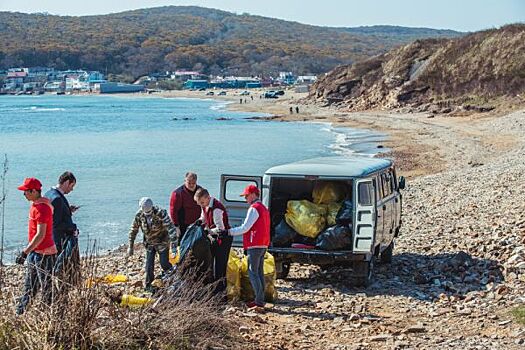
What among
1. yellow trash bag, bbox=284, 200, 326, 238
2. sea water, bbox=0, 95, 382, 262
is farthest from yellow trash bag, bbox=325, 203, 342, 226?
sea water, bbox=0, 95, 382, 262

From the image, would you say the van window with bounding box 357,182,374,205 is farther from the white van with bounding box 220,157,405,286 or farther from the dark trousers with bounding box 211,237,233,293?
the dark trousers with bounding box 211,237,233,293

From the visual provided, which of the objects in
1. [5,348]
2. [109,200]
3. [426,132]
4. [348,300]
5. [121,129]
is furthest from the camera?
[121,129]

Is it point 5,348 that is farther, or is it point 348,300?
point 348,300

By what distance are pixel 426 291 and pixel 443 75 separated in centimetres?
6204

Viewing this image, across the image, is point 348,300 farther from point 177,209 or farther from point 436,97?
point 436,97

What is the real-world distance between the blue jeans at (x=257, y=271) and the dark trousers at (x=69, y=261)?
6.94ft

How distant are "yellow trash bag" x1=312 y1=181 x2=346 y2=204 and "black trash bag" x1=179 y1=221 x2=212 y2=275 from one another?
9.31ft

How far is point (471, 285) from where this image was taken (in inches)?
445

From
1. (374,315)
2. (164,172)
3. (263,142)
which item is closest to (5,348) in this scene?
(374,315)

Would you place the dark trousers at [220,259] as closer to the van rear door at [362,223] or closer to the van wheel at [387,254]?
the van rear door at [362,223]

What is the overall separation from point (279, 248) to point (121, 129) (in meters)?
63.2

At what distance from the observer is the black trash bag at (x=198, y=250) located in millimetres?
9549

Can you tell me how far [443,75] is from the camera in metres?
71.0

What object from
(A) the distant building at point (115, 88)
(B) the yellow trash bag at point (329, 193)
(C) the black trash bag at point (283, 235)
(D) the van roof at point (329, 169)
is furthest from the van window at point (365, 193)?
(A) the distant building at point (115, 88)
